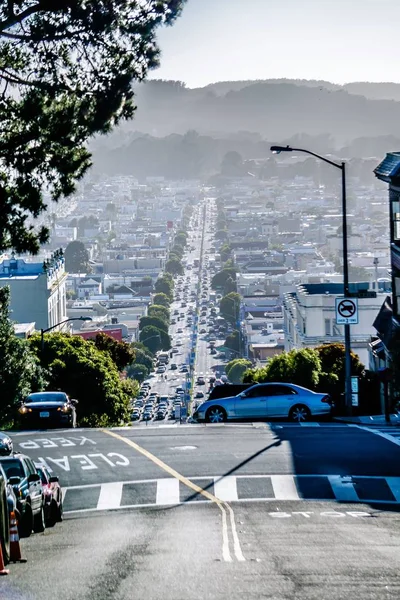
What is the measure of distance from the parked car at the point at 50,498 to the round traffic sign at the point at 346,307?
15.8m

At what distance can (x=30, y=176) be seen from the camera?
925 inches

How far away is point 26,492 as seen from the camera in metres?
17.2

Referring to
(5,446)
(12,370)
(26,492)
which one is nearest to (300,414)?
(5,446)

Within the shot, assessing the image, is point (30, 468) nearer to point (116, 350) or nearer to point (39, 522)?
point (39, 522)

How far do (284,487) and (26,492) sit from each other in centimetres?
639

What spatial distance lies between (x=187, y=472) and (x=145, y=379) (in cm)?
15094

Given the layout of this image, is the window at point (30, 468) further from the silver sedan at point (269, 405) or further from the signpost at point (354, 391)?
the signpost at point (354, 391)

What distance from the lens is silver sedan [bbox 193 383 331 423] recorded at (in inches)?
1304

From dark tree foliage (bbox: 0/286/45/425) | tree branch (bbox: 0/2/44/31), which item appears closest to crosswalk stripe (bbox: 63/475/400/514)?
tree branch (bbox: 0/2/44/31)

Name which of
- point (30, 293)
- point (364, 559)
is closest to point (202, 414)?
point (364, 559)

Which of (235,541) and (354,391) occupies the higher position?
(354,391)

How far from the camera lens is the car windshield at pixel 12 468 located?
1794 centimetres

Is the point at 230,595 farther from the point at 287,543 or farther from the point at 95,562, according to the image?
the point at 287,543

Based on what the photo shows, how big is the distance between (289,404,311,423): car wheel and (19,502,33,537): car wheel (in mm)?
16255
